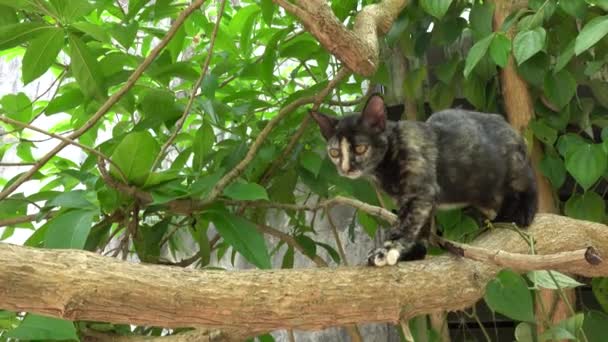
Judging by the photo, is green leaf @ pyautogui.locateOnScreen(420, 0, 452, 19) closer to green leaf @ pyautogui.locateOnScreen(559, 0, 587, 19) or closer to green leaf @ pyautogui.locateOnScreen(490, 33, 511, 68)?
green leaf @ pyautogui.locateOnScreen(490, 33, 511, 68)

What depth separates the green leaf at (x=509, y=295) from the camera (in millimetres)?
1390

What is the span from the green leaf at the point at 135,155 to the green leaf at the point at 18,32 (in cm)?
30

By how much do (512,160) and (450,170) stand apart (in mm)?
189

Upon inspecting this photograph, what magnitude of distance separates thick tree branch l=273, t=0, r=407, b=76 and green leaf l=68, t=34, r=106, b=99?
1.58ft

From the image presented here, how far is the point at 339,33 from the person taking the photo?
140 cm

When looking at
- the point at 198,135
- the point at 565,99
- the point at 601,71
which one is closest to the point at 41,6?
the point at 198,135

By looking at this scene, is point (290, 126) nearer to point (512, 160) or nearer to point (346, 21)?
point (346, 21)

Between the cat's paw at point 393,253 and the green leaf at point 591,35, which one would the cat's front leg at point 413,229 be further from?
the green leaf at point 591,35

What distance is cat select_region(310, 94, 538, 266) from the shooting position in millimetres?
1595

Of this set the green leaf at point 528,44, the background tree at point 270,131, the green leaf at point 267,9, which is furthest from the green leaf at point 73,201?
the green leaf at point 528,44

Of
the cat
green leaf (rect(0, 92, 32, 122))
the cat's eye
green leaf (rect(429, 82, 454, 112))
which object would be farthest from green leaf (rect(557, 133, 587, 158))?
green leaf (rect(0, 92, 32, 122))

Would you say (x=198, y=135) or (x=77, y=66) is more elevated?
(x=77, y=66)

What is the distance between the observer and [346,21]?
7.07 feet

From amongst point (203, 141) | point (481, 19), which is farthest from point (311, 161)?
point (481, 19)
